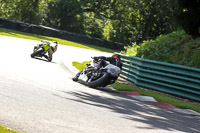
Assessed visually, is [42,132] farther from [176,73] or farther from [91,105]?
[176,73]

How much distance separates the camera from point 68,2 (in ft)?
164

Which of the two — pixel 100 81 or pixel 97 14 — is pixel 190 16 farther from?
pixel 97 14

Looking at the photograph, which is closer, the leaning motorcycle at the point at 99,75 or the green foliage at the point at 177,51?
the leaning motorcycle at the point at 99,75

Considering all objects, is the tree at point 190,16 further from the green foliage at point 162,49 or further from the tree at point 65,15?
the tree at point 65,15

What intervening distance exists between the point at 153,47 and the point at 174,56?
185 centimetres

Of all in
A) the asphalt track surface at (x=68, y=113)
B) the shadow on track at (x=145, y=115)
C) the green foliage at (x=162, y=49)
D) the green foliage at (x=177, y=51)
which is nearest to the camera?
the asphalt track surface at (x=68, y=113)

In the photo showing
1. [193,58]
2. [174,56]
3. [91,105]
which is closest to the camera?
[91,105]

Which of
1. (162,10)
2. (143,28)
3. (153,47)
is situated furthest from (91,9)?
(153,47)

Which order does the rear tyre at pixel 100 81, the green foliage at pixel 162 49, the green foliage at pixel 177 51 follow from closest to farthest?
the rear tyre at pixel 100 81 < the green foliage at pixel 177 51 < the green foliage at pixel 162 49

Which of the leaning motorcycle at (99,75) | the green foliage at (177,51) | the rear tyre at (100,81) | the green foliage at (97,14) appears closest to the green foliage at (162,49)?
the green foliage at (177,51)

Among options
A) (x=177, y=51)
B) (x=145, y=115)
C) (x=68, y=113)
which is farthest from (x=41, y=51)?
(x=68, y=113)

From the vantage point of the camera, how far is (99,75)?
12641 mm

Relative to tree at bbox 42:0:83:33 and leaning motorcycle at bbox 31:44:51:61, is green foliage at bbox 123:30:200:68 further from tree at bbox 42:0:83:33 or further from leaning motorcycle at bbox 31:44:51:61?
tree at bbox 42:0:83:33

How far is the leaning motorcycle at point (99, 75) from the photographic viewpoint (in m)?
12.3
